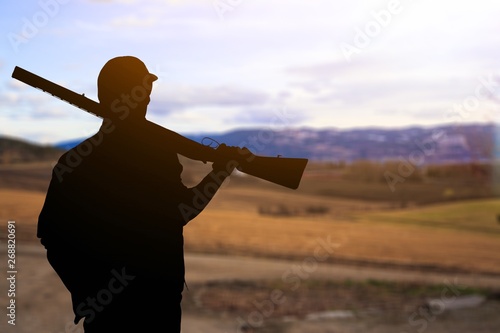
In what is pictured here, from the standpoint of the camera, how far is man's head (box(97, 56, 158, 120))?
298 cm

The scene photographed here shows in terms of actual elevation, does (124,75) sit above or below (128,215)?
above

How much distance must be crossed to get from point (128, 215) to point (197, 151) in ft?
1.50

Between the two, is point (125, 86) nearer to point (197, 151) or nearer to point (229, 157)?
point (197, 151)

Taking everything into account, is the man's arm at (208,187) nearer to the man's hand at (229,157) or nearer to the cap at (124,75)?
the man's hand at (229,157)

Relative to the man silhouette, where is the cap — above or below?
above

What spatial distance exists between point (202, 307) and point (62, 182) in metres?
19.5

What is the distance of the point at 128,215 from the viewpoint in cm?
302

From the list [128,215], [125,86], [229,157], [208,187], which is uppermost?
[125,86]

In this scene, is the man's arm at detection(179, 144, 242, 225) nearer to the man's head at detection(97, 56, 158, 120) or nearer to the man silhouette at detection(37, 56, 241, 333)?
the man silhouette at detection(37, 56, 241, 333)

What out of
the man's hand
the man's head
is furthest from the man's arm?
the man's head

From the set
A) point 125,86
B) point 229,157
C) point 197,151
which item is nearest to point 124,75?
point 125,86

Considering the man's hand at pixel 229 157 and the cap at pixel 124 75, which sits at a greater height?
the cap at pixel 124 75

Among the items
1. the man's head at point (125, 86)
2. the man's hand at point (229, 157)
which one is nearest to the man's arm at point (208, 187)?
the man's hand at point (229, 157)

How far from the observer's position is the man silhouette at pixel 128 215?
2.98m
